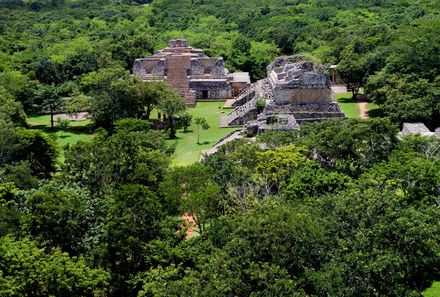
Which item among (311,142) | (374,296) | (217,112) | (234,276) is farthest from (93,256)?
(217,112)

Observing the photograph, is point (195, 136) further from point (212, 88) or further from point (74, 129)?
point (212, 88)

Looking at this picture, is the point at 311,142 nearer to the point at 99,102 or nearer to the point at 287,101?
the point at 287,101

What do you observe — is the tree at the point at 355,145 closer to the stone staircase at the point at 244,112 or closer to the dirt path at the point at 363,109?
the stone staircase at the point at 244,112

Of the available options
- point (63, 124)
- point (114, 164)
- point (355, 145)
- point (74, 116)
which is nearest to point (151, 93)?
point (63, 124)

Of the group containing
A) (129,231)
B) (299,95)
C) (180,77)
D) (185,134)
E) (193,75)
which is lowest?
(185,134)

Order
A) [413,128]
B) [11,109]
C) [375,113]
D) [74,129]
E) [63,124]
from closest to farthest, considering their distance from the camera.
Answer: [413,128] < [11,109] < [63,124] < [375,113] < [74,129]

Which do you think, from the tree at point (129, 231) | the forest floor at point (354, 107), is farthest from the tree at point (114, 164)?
the forest floor at point (354, 107)

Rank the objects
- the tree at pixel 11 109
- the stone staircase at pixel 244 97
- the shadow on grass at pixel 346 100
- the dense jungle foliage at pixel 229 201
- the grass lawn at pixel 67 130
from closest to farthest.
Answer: the dense jungle foliage at pixel 229 201 < the tree at pixel 11 109 < the grass lawn at pixel 67 130 < the stone staircase at pixel 244 97 < the shadow on grass at pixel 346 100
